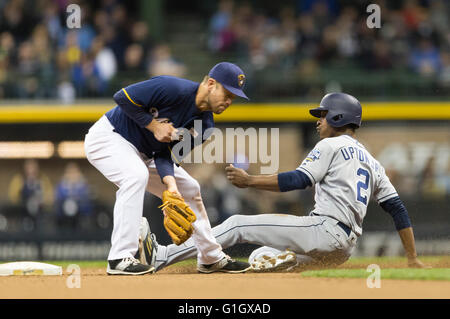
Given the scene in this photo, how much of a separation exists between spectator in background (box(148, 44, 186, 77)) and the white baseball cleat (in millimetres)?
7776

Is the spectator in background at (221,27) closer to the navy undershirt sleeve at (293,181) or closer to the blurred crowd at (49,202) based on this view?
the blurred crowd at (49,202)

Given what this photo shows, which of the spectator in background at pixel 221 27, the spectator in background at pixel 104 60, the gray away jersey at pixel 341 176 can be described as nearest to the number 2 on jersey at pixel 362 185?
the gray away jersey at pixel 341 176

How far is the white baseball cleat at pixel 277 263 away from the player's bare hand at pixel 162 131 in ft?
4.33

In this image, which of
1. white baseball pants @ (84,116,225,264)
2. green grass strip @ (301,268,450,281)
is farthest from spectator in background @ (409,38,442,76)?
white baseball pants @ (84,116,225,264)

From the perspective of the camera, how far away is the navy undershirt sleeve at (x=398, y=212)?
5.95m

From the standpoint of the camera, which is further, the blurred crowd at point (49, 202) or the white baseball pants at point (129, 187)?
the blurred crowd at point (49, 202)

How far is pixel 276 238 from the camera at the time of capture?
582 centimetres

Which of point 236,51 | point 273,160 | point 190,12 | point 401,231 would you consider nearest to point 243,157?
point 273,160

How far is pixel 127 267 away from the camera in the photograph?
18.1 ft

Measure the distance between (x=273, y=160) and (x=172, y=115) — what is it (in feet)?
26.4

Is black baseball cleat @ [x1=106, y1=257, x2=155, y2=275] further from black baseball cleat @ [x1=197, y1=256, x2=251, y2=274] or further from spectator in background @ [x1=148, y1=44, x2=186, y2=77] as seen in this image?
spectator in background @ [x1=148, y1=44, x2=186, y2=77]

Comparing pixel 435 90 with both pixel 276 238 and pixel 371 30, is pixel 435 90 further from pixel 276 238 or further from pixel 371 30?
pixel 276 238

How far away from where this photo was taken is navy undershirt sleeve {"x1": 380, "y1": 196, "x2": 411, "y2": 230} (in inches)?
234

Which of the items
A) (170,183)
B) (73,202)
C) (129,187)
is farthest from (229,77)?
(73,202)
